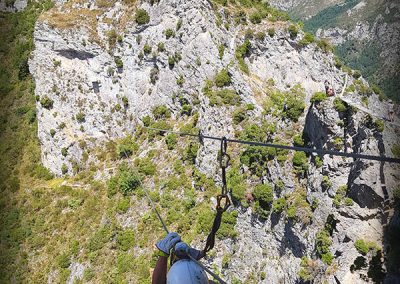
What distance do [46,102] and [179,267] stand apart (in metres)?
25.9

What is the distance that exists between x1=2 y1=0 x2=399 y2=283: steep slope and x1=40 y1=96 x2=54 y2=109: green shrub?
16 centimetres

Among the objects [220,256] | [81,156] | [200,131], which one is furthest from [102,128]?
[220,256]

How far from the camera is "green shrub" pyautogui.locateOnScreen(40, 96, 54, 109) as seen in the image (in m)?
27.4

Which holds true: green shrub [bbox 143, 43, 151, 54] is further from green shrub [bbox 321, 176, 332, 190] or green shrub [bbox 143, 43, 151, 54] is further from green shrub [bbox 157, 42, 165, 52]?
green shrub [bbox 321, 176, 332, 190]

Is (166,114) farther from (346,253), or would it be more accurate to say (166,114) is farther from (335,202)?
(346,253)

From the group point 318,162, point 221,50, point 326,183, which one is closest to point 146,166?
point 221,50

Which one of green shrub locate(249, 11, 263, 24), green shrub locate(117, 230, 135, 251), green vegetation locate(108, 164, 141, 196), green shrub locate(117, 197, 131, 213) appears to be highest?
green shrub locate(249, 11, 263, 24)

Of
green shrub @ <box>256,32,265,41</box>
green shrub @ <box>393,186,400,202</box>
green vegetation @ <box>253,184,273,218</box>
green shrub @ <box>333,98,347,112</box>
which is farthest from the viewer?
green shrub @ <box>256,32,265,41</box>

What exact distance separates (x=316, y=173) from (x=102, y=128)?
59.8ft

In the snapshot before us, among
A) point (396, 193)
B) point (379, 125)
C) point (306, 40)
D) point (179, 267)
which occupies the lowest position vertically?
point (396, 193)

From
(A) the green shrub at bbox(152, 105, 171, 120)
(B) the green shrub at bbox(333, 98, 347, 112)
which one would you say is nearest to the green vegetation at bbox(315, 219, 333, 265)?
(B) the green shrub at bbox(333, 98, 347, 112)

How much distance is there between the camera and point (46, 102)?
27.3 metres

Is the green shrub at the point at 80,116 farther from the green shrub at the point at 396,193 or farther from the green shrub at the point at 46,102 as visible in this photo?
the green shrub at the point at 396,193

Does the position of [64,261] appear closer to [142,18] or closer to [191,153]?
[191,153]
